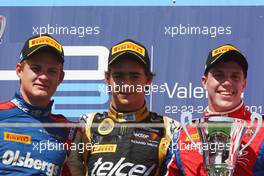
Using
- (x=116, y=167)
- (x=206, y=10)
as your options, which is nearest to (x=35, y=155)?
(x=116, y=167)

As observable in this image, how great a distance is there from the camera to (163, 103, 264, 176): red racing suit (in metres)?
2.07

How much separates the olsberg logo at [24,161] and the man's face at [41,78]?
0.19m

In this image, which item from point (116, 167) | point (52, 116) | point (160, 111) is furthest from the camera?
point (160, 111)

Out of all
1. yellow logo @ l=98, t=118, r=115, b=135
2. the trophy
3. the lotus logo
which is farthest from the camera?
the lotus logo

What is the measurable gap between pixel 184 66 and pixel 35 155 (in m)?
0.70

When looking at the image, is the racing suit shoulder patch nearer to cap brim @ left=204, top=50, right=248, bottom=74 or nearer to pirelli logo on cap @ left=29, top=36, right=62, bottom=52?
pirelli logo on cap @ left=29, top=36, right=62, bottom=52

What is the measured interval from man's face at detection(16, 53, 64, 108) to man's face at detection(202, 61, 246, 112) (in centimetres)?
50

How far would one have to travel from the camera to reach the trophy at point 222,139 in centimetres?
204

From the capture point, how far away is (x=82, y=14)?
2.65m

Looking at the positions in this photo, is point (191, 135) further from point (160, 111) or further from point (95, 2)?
point (95, 2)

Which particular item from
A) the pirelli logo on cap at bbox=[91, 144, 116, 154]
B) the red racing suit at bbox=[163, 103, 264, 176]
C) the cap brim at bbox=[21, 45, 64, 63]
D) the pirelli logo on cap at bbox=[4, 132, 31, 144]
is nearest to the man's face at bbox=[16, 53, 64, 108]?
the cap brim at bbox=[21, 45, 64, 63]

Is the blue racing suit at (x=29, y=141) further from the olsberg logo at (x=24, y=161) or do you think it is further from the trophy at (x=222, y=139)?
the trophy at (x=222, y=139)

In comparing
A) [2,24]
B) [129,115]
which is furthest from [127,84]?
Result: [2,24]

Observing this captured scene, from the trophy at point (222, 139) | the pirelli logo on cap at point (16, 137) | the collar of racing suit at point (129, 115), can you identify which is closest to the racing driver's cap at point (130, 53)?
the collar of racing suit at point (129, 115)
